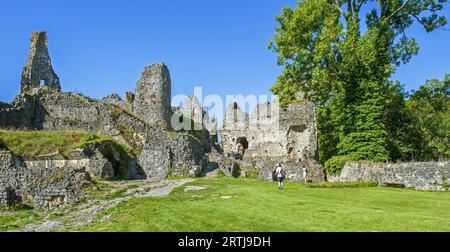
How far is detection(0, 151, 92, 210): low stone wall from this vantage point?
19938 millimetres

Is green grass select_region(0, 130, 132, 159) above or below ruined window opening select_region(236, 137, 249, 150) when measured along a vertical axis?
below

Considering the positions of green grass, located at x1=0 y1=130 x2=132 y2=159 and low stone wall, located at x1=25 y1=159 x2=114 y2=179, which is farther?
green grass, located at x1=0 y1=130 x2=132 y2=159

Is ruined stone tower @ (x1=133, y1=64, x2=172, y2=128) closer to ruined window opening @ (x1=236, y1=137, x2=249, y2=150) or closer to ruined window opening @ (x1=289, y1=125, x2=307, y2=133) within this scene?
ruined window opening @ (x1=289, y1=125, x2=307, y2=133)

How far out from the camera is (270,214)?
1348 cm

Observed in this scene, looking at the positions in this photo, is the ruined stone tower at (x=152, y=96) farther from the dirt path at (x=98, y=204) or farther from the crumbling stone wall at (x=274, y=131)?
the dirt path at (x=98, y=204)

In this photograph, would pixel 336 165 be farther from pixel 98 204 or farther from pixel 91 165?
pixel 98 204

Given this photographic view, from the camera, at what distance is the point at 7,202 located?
20.6m

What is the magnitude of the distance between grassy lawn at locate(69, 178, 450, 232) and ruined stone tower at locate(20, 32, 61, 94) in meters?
28.4

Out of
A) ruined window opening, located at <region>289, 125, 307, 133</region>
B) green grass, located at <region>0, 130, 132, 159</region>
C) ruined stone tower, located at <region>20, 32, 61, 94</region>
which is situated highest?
ruined stone tower, located at <region>20, 32, 61, 94</region>

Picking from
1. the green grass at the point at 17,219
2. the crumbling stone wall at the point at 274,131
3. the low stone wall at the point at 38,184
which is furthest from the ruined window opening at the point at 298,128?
the green grass at the point at 17,219

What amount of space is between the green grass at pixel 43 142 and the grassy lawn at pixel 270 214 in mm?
11079

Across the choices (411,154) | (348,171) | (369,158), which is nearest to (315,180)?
(348,171)

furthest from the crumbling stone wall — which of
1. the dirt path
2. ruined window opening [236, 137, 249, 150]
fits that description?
the dirt path

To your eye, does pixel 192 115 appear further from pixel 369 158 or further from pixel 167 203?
pixel 167 203
